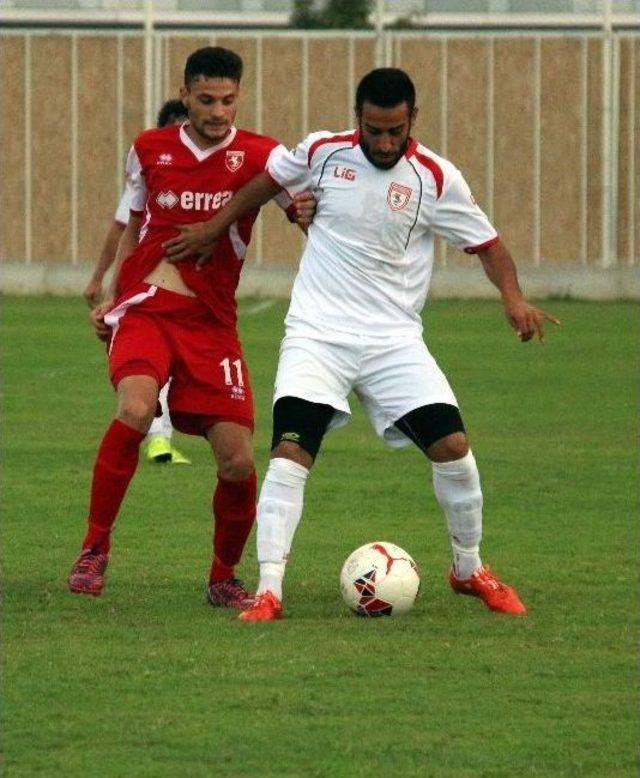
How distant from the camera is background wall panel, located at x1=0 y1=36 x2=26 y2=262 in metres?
30.4

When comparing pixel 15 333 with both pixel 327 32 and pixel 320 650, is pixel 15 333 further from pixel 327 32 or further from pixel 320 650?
pixel 320 650

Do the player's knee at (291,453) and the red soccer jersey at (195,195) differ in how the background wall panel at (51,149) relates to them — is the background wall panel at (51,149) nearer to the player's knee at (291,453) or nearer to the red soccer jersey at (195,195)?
the red soccer jersey at (195,195)

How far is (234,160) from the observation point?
8.39 meters

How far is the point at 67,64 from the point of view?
30.6 m

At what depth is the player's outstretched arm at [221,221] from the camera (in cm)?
816

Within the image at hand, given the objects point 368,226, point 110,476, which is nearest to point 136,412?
point 110,476

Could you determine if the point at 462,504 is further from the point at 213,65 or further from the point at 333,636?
the point at 213,65

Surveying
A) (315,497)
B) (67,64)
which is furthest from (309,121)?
(315,497)

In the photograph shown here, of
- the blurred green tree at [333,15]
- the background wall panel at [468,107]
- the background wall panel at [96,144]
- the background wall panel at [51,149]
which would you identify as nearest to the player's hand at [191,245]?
the background wall panel at [468,107]

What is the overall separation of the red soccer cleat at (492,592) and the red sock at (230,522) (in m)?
0.86

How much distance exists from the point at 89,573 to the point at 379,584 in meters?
1.11

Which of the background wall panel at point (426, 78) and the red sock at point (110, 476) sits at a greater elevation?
the background wall panel at point (426, 78)

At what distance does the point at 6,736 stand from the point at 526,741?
1.43 metres

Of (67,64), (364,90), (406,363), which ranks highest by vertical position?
(67,64)
